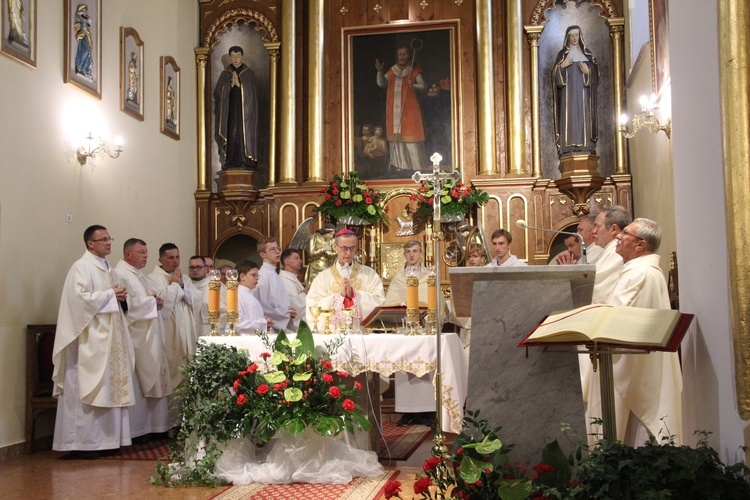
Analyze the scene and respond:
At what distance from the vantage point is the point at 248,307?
7.34 metres

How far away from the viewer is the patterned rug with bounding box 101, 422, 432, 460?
22.9 ft

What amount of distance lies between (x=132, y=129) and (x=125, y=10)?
4.81ft

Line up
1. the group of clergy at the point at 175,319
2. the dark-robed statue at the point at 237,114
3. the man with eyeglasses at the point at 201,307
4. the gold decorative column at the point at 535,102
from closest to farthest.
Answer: the group of clergy at the point at 175,319
the man with eyeglasses at the point at 201,307
the gold decorative column at the point at 535,102
the dark-robed statue at the point at 237,114

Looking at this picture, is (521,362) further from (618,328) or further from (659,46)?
(659,46)

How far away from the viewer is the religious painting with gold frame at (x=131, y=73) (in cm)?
1005

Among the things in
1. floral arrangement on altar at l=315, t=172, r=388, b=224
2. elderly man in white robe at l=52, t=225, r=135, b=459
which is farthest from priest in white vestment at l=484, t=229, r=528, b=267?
elderly man in white robe at l=52, t=225, r=135, b=459

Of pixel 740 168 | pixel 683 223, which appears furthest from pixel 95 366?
pixel 740 168

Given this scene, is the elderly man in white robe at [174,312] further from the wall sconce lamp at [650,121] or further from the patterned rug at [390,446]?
the wall sconce lamp at [650,121]

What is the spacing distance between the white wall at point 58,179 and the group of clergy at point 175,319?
0.56 m

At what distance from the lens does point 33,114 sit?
26.6 feet

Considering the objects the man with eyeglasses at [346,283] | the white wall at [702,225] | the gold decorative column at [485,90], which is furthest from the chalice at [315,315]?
the gold decorative column at [485,90]

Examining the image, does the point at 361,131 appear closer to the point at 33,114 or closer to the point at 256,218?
the point at 256,218

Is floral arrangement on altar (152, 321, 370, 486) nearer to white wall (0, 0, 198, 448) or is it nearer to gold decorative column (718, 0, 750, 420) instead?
white wall (0, 0, 198, 448)

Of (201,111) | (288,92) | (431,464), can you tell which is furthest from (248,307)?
(201,111)
